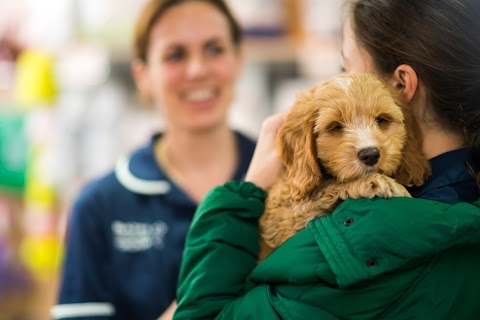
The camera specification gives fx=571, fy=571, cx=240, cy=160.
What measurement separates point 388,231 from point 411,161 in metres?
0.21

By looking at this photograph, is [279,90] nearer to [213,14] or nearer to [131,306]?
[213,14]

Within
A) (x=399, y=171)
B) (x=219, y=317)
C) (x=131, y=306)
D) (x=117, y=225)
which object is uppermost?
(x=399, y=171)

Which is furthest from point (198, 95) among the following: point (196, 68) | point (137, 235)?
point (137, 235)

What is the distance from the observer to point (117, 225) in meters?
1.63

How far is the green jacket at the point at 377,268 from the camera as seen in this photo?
88 cm

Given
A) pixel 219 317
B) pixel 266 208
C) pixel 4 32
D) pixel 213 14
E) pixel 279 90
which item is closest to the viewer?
pixel 219 317

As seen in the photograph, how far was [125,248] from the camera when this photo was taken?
5.32 ft

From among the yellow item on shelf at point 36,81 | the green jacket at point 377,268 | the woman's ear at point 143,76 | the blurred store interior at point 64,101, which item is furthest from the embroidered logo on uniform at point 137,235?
the yellow item on shelf at point 36,81

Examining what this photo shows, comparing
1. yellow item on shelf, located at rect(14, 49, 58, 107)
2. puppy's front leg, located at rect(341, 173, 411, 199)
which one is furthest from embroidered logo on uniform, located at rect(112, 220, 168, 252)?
yellow item on shelf, located at rect(14, 49, 58, 107)

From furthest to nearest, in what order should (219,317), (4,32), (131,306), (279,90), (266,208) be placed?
(279,90) < (4,32) < (131,306) < (266,208) < (219,317)

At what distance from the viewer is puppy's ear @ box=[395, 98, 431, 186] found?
104 cm

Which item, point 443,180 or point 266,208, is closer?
point 443,180

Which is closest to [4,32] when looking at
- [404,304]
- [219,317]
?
[219,317]

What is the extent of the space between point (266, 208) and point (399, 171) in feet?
0.97
